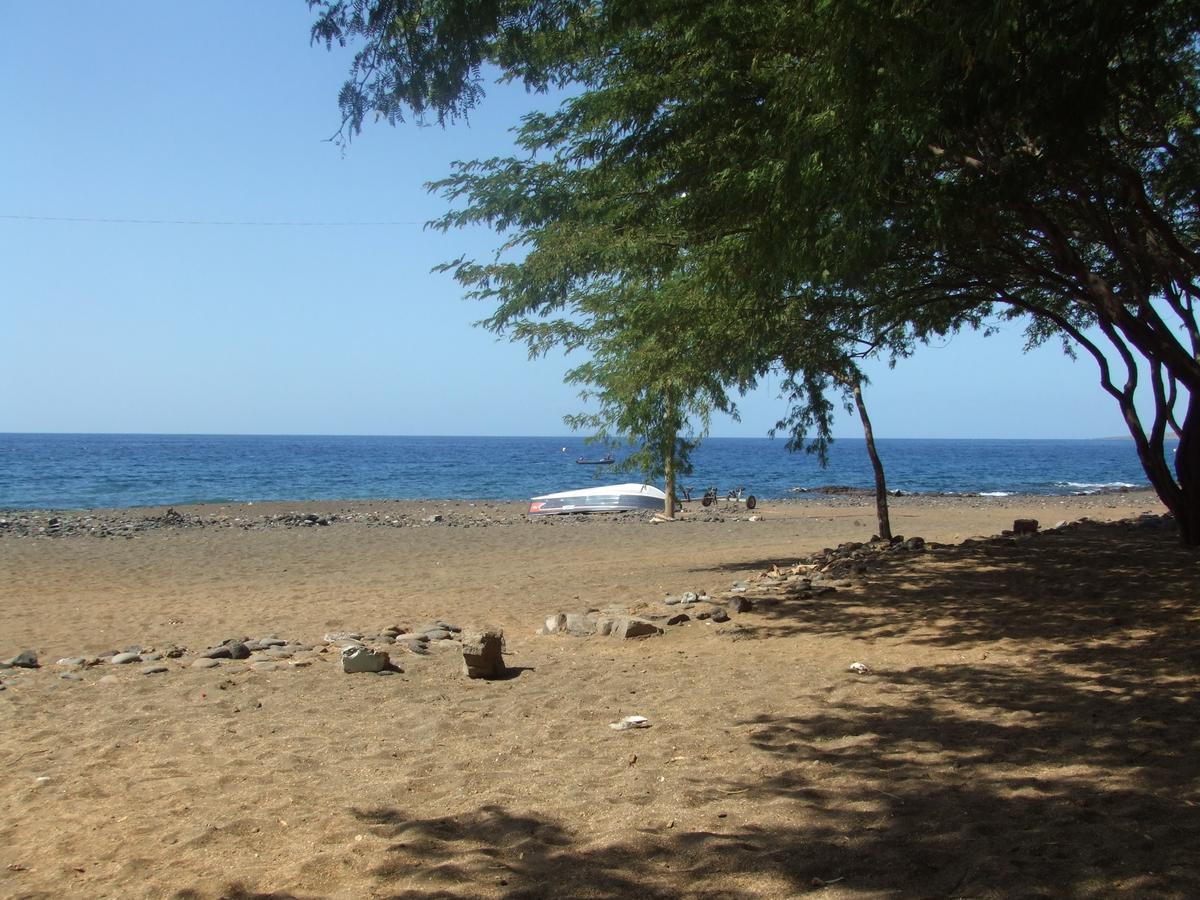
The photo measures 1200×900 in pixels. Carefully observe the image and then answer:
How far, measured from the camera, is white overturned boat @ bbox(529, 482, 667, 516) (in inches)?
1291

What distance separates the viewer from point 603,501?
33.0m

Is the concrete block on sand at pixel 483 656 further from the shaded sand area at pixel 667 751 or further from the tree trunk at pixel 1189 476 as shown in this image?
the tree trunk at pixel 1189 476

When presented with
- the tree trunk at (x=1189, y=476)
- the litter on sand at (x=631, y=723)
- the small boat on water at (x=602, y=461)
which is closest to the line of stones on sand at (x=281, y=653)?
the litter on sand at (x=631, y=723)

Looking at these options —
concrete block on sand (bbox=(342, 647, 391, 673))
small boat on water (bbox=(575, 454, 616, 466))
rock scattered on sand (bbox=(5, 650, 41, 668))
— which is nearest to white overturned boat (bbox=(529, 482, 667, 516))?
small boat on water (bbox=(575, 454, 616, 466))

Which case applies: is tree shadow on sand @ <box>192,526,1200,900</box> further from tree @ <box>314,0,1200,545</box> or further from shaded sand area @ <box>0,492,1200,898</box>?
tree @ <box>314,0,1200,545</box>

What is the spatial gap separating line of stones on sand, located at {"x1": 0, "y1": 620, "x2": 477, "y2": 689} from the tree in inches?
159

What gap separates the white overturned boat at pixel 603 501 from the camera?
108 ft

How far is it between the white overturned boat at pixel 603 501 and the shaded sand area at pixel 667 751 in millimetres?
21227

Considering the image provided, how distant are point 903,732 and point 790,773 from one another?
0.97m

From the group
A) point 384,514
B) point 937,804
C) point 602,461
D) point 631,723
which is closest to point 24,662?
point 631,723

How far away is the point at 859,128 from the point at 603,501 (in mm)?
26775

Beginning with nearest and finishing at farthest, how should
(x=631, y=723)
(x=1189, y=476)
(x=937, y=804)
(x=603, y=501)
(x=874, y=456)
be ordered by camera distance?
(x=937, y=804), (x=631, y=723), (x=1189, y=476), (x=874, y=456), (x=603, y=501)

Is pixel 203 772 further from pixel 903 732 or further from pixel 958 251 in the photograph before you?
pixel 958 251

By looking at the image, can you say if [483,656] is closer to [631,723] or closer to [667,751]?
[631,723]
